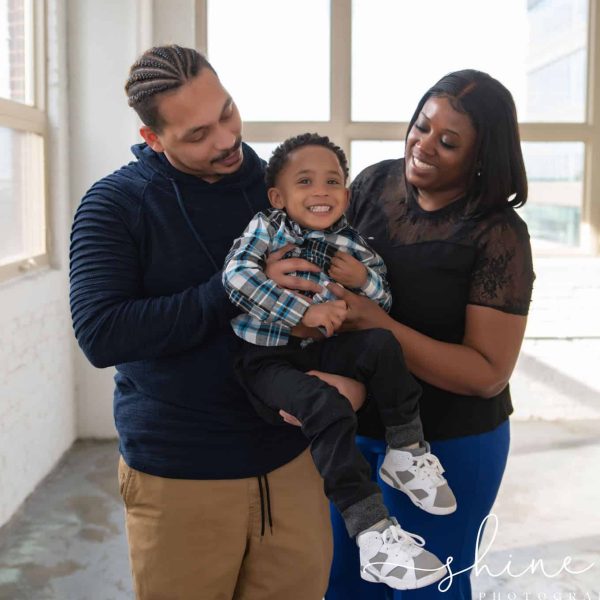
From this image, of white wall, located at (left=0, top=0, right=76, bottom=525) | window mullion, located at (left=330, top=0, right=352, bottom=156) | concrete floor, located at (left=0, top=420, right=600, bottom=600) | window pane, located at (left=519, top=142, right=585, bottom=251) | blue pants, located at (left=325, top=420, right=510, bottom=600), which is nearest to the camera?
blue pants, located at (left=325, top=420, right=510, bottom=600)

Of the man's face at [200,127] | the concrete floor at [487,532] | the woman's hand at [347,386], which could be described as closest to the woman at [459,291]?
the woman's hand at [347,386]

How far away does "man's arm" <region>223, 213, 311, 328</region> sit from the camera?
4.61 ft

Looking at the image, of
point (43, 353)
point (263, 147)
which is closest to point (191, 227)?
point (43, 353)

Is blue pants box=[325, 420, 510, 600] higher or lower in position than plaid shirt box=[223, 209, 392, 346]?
lower

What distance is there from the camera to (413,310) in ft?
5.66

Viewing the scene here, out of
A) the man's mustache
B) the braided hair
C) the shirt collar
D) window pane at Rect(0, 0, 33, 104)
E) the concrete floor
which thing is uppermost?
window pane at Rect(0, 0, 33, 104)

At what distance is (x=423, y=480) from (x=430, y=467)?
0.03 metres

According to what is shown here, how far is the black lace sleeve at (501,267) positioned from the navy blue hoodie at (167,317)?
0.48m

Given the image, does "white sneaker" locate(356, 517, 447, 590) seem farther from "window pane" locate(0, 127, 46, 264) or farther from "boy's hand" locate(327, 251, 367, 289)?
"window pane" locate(0, 127, 46, 264)

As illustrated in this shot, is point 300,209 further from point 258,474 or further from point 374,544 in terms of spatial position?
point 374,544

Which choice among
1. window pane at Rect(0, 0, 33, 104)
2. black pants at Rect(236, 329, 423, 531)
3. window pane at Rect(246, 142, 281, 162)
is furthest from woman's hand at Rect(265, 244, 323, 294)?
window pane at Rect(246, 142, 281, 162)

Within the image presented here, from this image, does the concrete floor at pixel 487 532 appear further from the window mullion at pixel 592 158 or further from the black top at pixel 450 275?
the black top at pixel 450 275

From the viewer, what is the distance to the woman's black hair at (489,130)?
5.46 feet

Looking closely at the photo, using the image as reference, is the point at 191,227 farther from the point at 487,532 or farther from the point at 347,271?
the point at 487,532
